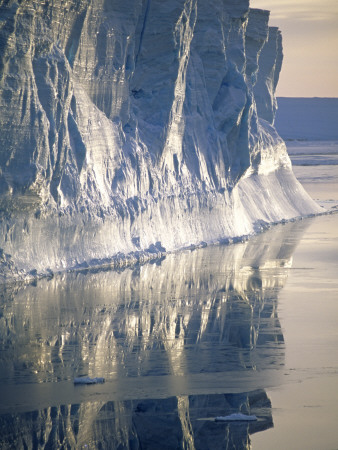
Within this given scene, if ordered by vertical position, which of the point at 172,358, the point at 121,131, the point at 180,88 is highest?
the point at 180,88

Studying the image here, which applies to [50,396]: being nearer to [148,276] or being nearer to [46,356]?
[46,356]

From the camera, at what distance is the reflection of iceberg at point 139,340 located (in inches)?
332

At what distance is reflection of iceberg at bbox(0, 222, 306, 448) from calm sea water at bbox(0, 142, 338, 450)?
17 millimetres

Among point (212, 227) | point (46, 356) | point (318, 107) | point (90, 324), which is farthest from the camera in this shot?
point (318, 107)

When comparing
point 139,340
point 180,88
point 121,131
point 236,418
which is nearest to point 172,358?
point 139,340

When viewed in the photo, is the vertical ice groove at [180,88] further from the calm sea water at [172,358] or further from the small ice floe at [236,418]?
the small ice floe at [236,418]

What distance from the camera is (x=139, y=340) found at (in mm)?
10969

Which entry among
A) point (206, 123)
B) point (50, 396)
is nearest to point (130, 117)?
point (206, 123)

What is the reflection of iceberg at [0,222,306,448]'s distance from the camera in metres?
8.45

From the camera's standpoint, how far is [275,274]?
16.4 metres

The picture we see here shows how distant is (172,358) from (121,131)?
9178mm

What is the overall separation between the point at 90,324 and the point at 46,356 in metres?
1.74

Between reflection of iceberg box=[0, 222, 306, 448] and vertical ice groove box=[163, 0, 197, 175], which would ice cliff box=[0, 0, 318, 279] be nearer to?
vertical ice groove box=[163, 0, 197, 175]

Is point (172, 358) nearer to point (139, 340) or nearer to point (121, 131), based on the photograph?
point (139, 340)
